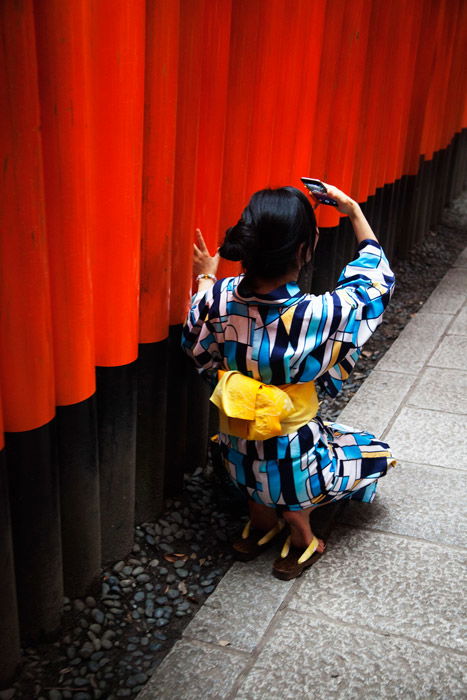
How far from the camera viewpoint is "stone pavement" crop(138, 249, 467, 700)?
2660mm

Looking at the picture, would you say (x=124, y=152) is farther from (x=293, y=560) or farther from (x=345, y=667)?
(x=345, y=667)

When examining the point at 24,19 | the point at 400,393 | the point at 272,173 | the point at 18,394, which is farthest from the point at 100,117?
the point at 400,393

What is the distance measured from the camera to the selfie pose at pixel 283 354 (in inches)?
113

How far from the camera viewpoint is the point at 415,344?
6215 millimetres

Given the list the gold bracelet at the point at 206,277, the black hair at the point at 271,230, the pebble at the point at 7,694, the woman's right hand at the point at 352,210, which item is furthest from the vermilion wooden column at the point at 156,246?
the pebble at the point at 7,694

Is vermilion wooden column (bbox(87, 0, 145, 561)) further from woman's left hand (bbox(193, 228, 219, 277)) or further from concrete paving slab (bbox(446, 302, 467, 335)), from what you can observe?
concrete paving slab (bbox(446, 302, 467, 335))

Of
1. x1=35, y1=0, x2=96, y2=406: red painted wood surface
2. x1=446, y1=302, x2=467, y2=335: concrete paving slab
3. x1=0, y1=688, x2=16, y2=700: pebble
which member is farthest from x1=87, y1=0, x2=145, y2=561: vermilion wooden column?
x1=446, y1=302, x2=467, y2=335: concrete paving slab

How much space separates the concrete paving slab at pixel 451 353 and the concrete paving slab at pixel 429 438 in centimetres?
96

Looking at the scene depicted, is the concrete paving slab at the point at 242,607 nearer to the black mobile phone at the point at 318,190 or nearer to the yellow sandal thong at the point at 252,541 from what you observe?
the yellow sandal thong at the point at 252,541

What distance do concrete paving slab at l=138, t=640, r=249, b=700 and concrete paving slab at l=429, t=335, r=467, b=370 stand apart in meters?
3.55

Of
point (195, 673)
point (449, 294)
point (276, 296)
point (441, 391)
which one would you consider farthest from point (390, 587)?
point (449, 294)

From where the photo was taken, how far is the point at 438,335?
6.44 meters

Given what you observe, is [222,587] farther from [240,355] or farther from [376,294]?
[376,294]

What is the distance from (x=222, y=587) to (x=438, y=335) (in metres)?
3.92
